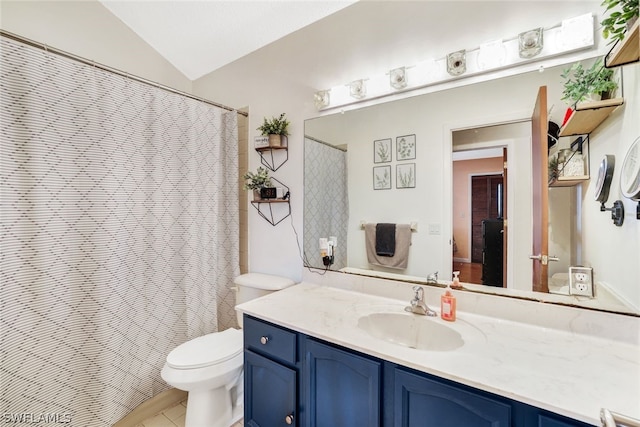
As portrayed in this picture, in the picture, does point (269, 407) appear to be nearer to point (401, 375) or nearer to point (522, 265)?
point (401, 375)

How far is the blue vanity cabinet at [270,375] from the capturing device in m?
1.14

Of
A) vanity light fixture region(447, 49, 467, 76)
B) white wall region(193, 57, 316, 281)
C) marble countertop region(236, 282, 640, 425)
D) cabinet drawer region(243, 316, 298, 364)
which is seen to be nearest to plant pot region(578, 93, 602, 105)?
vanity light fixture region(447, 49, 467, 76)

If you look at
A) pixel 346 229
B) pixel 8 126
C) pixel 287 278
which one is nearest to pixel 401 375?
pixel 346 229

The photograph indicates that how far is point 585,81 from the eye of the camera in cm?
102

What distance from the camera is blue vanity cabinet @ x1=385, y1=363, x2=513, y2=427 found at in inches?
28.7

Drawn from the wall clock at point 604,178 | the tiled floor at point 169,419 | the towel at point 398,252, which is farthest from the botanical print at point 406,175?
the tiled floor at point 169,419

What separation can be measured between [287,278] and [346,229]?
0.57 m

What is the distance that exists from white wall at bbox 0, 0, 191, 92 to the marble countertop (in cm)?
220

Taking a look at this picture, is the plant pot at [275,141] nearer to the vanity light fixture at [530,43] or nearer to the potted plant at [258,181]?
the potted plant at [258,181]

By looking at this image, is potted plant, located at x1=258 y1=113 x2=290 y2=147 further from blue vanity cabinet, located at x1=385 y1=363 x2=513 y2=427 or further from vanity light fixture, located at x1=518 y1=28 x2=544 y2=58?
blue vanity cabinet, located at x1=385 y1=363 x2=513 y2=427

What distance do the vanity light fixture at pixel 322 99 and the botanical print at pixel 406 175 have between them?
621mm

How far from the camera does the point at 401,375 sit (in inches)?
34.0

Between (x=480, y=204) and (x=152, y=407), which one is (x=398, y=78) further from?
(x=152, y=407)

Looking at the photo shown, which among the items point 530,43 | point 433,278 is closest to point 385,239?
point 433,278
